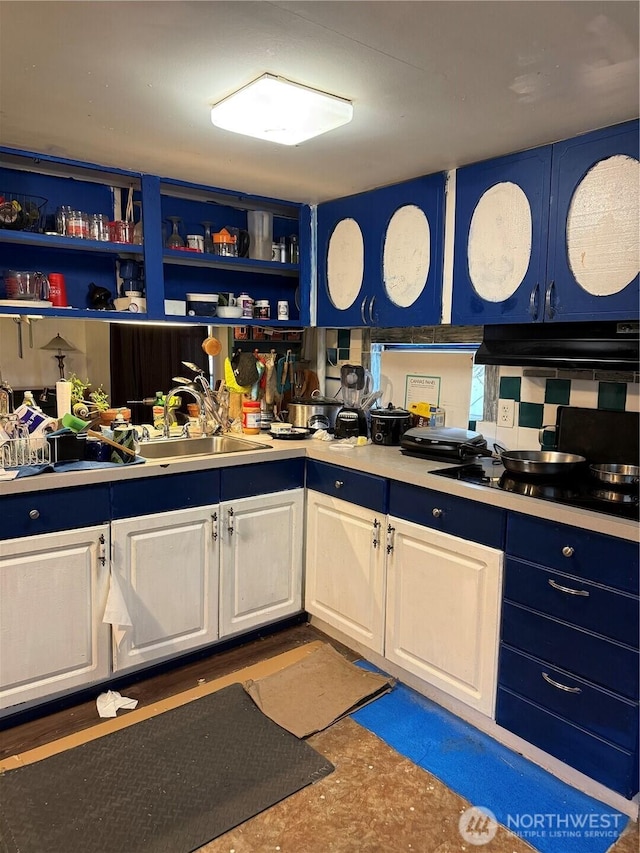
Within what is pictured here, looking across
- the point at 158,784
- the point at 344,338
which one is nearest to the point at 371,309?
the point at 344,338

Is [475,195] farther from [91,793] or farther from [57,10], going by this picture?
[91,793]

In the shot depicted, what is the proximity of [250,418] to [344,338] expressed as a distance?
0.71 m

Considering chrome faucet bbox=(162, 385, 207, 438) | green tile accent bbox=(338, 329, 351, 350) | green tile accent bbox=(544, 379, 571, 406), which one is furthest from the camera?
green tile accent bbox=(338, 329, 351, 350)

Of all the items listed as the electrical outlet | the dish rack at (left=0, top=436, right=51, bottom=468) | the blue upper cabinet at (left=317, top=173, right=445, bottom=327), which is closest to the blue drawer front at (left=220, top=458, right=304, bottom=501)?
the dish rack at (left=0, top=436, right=51, bottom=468)

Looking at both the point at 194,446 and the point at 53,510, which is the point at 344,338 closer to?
the point at 194,446

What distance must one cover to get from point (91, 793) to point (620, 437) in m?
2.07

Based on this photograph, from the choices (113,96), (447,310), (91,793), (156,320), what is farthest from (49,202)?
(91,793)

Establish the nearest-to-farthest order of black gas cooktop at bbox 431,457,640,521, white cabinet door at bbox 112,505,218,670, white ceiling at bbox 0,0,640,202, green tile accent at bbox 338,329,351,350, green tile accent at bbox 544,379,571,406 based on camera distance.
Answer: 1. white ceiling at bbox 0,0,640,202
2. black gas cooktop at bbox 431,457,640,521
3. white cabinet door at bbox 112,505,218,670
4. green tile accent at bbox 544,379,571,406
5. green tile accent at bbox 338,329,351,350

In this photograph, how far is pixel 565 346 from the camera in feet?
6.85

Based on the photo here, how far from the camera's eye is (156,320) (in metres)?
2.65

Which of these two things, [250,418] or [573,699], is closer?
[573,699]

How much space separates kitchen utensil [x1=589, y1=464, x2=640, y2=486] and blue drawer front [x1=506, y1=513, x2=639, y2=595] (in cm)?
30

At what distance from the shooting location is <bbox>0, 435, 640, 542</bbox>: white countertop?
1726 millimetres

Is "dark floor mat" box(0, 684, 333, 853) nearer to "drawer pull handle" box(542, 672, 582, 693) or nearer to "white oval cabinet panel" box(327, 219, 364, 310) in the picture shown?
"drawer pull handle" box(542, 672, 582, 693)
